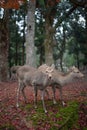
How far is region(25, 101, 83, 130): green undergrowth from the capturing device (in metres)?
10.1

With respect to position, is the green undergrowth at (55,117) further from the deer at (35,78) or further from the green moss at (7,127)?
the green moss at (7,127)

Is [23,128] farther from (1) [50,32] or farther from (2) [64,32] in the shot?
(2) [64,32]

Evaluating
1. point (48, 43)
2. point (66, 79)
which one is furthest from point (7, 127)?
point (48, 43)

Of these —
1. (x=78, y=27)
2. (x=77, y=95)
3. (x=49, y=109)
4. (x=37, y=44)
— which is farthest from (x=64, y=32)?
(x=49, y=109)

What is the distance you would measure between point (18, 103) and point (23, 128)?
2.20m

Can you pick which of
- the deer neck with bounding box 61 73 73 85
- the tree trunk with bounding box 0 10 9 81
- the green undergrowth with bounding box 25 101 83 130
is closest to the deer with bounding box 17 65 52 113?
the green undergrowth with bounding box 25 101 83 130

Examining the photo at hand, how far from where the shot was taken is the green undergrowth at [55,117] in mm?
10141

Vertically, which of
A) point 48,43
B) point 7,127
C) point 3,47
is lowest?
point 7,127

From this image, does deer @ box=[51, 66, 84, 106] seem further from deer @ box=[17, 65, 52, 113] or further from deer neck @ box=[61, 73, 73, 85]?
deer @ box=[17, 65, 52, 113]

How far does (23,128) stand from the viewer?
998cm

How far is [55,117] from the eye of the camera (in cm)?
1055

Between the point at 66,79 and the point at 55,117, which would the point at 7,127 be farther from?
the point at 66,79

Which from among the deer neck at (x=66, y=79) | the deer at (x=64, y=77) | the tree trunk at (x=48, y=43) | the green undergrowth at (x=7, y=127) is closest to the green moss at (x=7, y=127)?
the green undergrowth at (x=7, y=127)

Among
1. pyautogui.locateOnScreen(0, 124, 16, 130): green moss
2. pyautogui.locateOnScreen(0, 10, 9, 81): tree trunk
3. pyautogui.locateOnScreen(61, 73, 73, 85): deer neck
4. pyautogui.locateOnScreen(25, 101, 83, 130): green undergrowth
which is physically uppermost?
pyautogui.locateOnScreen(0, 10, 9, 81): tree trunk
